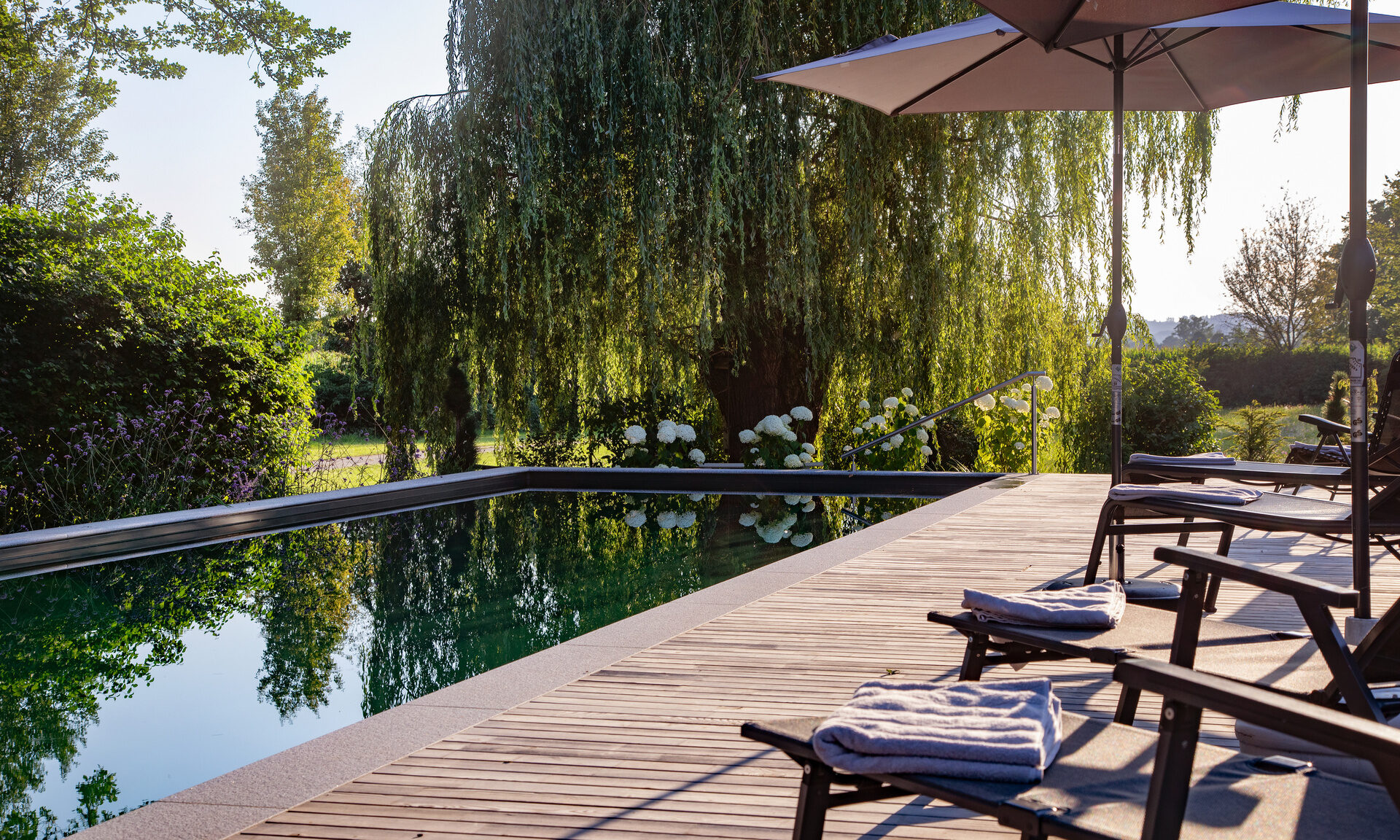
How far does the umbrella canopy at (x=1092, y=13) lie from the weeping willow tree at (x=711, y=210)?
14.4 ft

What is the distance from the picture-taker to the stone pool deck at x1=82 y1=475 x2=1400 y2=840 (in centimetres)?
187

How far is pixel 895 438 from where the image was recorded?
8672mm

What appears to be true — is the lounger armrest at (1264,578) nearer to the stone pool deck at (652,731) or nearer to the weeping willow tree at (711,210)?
the stone pool deck at (652,731)

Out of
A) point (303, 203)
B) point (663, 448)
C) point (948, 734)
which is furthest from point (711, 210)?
point (303, 203)

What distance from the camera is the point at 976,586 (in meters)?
3.84

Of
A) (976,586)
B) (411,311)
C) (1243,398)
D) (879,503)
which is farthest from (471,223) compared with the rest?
(1243,398)

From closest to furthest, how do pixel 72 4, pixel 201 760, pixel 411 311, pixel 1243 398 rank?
pixel 201 760
pixel 411 311
pixel 72 4
pixel 1243 398

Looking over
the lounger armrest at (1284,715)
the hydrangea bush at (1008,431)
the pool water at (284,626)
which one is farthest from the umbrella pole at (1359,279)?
the hydrangea bush at (1008,431)

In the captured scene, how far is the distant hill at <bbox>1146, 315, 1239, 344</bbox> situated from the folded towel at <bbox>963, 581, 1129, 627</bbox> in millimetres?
8693

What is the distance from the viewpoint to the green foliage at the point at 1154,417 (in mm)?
11203

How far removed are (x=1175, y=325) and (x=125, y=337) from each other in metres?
42.8

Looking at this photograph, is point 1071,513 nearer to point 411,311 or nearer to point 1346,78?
point 1346,78

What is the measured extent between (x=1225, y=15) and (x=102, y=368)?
779 cm

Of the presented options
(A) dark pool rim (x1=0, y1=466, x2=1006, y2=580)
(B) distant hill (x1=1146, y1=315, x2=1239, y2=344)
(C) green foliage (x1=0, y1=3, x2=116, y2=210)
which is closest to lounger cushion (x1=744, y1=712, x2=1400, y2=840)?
(A) dark pool rim (x1=0, y1=466, x2=1006, y2=580)
